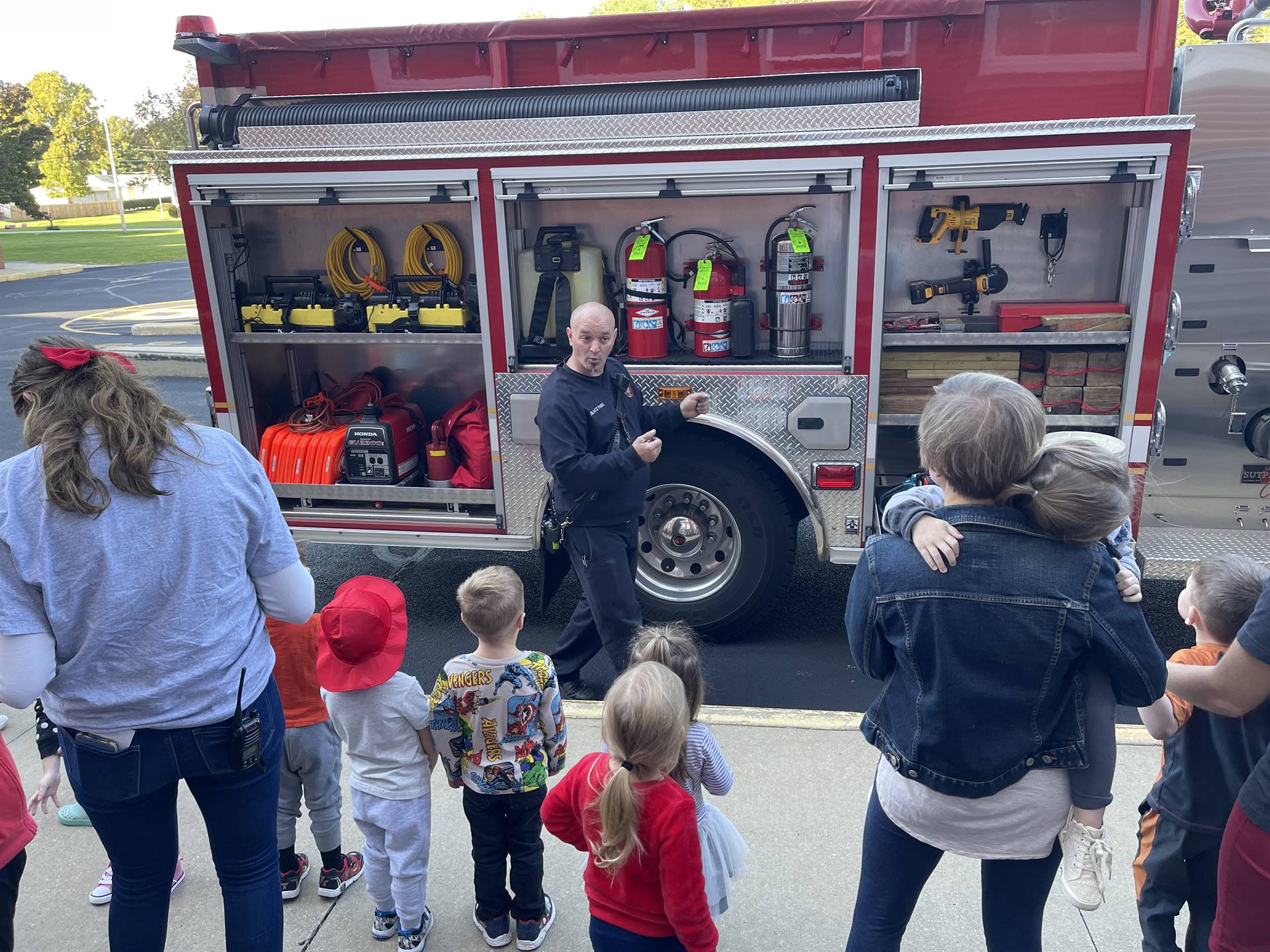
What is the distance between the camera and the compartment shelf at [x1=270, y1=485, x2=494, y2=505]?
489 cm

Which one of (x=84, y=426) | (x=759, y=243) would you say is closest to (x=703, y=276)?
(x=759, y=243)

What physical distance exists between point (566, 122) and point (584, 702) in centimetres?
258

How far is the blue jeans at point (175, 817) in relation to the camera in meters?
2.06

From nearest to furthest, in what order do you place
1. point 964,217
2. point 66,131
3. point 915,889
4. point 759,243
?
point 915,889
point 964,217
point 759,243
point 66,131

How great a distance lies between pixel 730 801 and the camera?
131 inches

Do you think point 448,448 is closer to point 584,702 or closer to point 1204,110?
point 584,702

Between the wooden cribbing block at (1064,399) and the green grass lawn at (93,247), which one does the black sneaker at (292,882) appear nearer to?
the wooden cribbing block at (1064,399)

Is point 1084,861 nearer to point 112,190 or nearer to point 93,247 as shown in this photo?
point 93,247

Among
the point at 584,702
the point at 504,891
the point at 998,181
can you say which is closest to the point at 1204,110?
the point at 998,181

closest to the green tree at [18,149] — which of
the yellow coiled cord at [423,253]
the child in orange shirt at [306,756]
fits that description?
the yellow coiled cord at [423,253]

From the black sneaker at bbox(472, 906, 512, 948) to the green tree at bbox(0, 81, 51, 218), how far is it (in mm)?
52038

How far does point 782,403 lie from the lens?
4.44 meters

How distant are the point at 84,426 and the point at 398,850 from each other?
134 cm

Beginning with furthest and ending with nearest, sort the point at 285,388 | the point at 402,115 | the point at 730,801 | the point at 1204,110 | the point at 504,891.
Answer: the point at 285,388 < the point at 402,115 < the point at 1204,110 < the point at 730,801 < the point at 504,891
